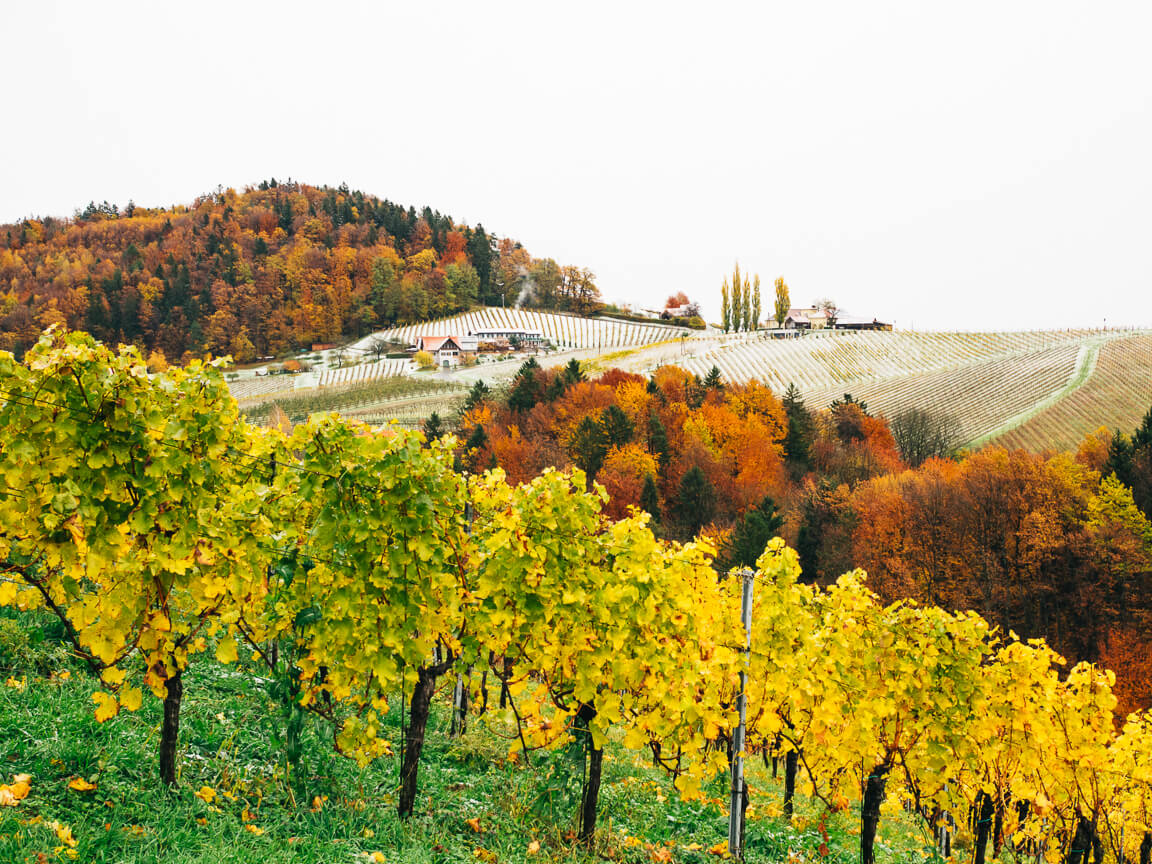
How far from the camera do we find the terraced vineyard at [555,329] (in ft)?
383

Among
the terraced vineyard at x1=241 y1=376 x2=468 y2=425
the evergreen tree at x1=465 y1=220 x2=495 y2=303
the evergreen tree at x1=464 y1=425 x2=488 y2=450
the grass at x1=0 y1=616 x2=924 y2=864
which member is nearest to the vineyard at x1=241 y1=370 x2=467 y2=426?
the terraced vineyard at x1=241 y1=376 x2=468 y2=425

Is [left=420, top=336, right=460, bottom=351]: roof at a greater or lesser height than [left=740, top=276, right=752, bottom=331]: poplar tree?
lesser

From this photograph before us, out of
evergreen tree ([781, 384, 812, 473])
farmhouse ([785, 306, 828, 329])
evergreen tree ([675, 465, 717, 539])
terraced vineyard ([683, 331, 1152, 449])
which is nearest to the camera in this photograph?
evergreen tree ([675, 465, 717, 539])

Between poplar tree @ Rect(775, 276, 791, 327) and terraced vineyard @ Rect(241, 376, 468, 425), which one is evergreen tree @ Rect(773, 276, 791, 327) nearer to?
poplar tree @ Rect(775, 276, 791, 327)

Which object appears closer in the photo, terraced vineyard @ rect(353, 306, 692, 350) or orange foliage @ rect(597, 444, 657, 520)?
orange foliage @ rect(597, 444, 657, 520)

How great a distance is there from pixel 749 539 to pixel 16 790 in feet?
96.4

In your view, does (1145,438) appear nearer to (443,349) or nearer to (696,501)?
(696,501)

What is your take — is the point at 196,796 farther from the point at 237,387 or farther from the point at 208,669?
the point at 237,387

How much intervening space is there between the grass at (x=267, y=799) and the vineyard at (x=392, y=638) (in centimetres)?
4

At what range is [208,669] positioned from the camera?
770 cm

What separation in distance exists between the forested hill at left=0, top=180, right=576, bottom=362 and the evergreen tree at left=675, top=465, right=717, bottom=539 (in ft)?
291

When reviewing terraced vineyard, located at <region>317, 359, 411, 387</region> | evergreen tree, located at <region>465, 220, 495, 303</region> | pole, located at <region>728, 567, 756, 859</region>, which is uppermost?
evergreen tree, located at <region>465, 220, 495, 303</region>

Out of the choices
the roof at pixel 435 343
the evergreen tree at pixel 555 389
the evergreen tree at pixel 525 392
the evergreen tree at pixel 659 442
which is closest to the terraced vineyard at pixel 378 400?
the evergreen tree at pixel 525 392

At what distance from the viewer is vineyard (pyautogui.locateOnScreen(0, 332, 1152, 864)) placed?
4.26 metres
